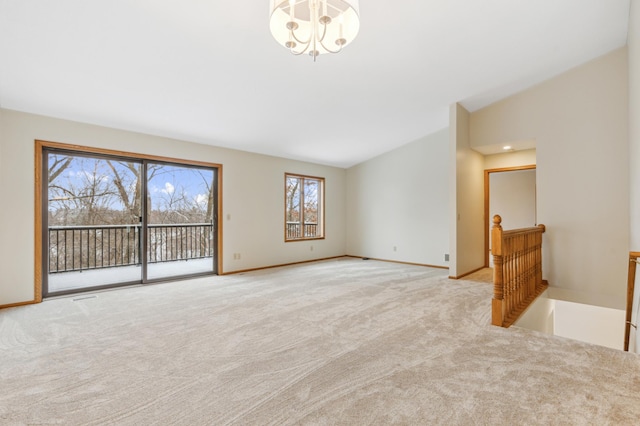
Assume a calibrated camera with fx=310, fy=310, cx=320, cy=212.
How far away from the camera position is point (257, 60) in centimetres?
329

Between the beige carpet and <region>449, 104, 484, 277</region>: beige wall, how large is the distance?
171cm

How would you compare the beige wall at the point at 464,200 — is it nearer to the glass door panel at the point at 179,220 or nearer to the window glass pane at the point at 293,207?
the window glass pane at the point at 293,207

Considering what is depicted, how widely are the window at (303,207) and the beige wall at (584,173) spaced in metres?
4.20

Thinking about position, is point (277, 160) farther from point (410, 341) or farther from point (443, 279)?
point (410, 341)

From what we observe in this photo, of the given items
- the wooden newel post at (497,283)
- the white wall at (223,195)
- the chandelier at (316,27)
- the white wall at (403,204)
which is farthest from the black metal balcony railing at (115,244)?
the wooden newel post at (497,283)

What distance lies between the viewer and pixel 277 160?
6.48m

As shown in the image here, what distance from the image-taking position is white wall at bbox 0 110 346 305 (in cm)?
364

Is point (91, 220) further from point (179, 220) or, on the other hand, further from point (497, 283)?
point (497, 283)

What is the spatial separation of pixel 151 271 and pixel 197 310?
2983 millimetres

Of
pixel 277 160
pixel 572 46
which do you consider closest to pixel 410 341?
pixel 572 46

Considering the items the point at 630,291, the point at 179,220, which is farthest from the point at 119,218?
the point at 630,291

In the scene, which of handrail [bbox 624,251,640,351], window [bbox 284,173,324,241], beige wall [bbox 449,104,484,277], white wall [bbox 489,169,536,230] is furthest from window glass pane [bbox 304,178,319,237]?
handrail [bbox 624,251,640,351]

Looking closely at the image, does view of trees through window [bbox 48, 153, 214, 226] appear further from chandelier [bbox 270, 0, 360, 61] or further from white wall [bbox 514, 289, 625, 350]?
white wall [bbox 514, 289, 625, 350]

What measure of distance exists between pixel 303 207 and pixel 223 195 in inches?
86.5
